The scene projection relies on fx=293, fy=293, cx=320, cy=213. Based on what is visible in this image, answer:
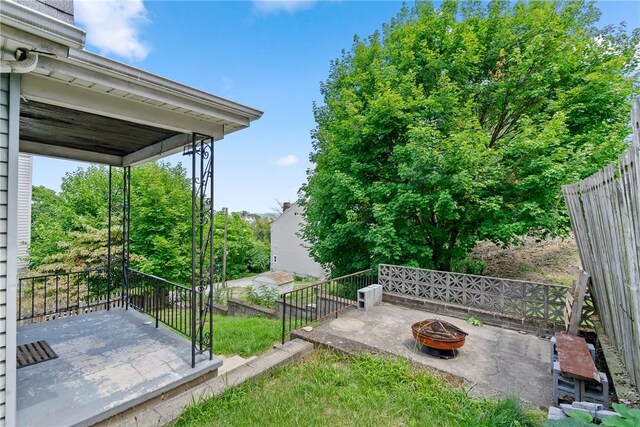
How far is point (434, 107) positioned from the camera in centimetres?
761

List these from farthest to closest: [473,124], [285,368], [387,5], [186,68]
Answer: [387,5] < [186,68] < [473,124] < [285,368]

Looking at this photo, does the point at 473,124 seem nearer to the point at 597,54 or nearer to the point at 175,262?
the point at 597,54

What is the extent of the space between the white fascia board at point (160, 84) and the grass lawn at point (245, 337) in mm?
4147

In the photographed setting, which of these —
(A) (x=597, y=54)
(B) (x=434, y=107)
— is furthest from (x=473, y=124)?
(A) (x=597, y=54)

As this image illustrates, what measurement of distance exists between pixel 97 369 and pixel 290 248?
702 inches

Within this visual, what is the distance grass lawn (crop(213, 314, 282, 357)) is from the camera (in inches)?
214

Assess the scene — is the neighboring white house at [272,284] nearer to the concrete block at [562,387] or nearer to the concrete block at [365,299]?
the concrete block at [365,299]

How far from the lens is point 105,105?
274 cm

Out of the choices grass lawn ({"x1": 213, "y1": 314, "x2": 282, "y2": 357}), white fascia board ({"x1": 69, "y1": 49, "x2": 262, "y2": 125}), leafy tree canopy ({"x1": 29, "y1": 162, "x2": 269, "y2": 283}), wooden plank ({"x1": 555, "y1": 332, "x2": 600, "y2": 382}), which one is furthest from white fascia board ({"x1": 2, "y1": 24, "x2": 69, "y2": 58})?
leafy tree canopy ({"x1": 29, "y1": 162, "x2": 269, "y2": 283})

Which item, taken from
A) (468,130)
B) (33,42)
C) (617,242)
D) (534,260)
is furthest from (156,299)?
(534,260)

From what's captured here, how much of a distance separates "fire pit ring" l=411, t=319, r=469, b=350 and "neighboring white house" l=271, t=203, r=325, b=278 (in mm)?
15353

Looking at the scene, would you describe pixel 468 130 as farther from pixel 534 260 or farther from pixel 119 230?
pixel 119 230

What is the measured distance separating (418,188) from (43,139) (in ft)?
24.1

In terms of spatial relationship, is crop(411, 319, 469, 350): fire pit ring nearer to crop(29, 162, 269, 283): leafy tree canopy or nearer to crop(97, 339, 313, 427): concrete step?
crop(97, 339, 313, 427): concrete step
